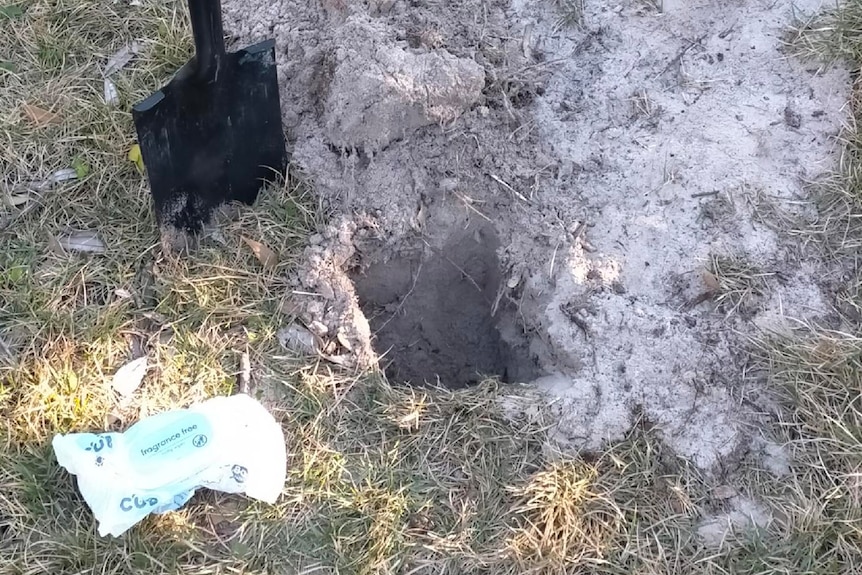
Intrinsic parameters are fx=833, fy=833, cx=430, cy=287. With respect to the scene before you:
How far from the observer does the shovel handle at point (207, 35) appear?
2090mm

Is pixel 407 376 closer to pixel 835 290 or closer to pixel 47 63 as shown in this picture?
pixel 835 290

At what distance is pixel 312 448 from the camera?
216cm

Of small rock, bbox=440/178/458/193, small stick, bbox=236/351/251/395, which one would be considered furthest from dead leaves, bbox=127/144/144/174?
small rock, bbox=440/178/458/193

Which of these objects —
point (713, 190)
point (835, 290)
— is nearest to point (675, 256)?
point (713, 190)

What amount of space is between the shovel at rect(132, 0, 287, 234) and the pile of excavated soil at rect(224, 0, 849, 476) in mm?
182

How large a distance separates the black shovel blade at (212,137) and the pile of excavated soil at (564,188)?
17cm

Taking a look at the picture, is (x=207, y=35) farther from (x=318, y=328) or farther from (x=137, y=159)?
(x=318, y=328)

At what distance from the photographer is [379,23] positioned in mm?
2576

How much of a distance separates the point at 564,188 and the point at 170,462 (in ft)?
4.45

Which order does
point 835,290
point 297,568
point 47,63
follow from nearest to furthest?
point 297,568
point 835,290
point 47,63

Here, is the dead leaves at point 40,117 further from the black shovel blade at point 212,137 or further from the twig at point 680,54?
the twig at point 680,54

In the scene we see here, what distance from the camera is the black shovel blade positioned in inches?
87.3

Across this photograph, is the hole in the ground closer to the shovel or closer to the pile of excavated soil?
the pile of excavated soil

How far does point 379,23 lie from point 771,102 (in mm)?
1241
